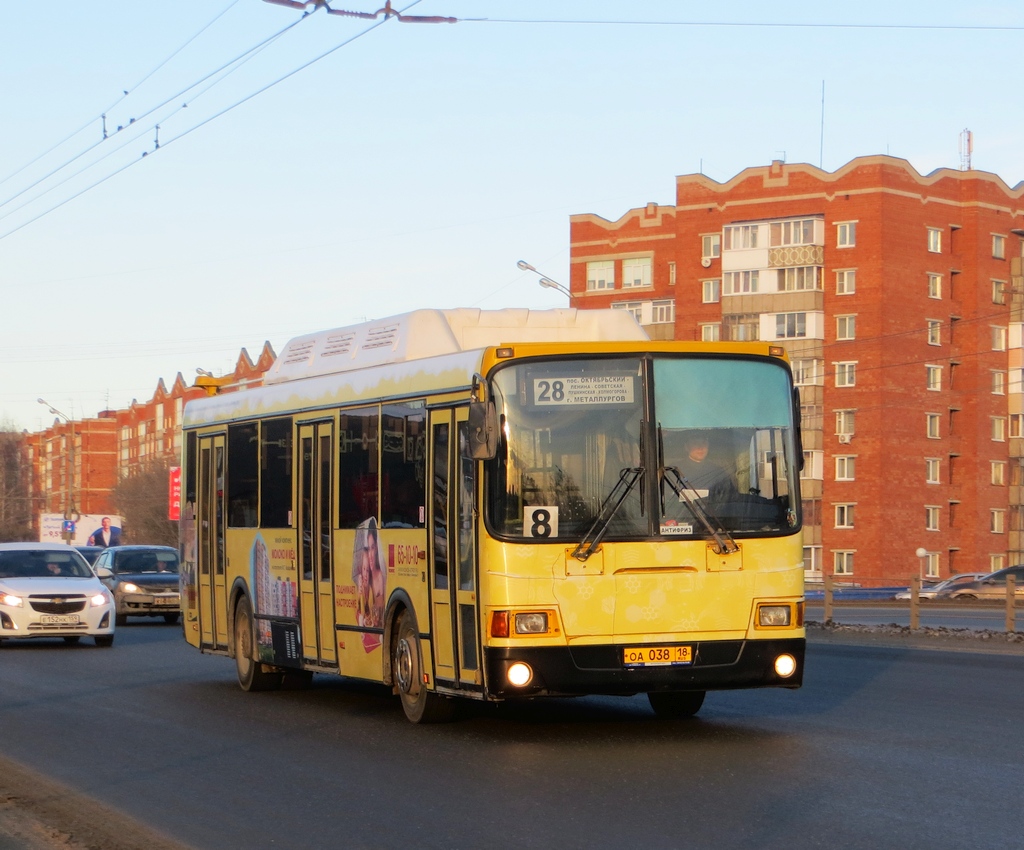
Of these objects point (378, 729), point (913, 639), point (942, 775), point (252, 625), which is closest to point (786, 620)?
point (942, 775)

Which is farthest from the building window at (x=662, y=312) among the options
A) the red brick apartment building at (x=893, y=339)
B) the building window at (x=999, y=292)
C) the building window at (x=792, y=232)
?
the building window at (x=999, y=292)

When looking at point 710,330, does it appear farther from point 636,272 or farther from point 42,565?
point 42,565

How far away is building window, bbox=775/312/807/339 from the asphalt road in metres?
67.1

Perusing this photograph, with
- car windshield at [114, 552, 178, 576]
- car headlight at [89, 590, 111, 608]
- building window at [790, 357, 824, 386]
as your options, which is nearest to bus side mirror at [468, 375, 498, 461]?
car headlight at [89, 590, 111, 608]

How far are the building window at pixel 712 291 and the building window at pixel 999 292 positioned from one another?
538 inches

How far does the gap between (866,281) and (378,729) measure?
235 ft

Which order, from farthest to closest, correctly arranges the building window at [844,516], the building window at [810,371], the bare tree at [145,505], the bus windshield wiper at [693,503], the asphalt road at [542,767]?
the bare tree at [145,505]
the building window at [810,371]
the building window at [844,516]
the bus windshield wiper at [693,503]
the asphalt road at [542,767]

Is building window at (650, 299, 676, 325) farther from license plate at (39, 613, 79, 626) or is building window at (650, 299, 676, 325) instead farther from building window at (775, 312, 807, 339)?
license plate at (39, 613, 79, 626)

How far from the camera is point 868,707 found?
1472 cm

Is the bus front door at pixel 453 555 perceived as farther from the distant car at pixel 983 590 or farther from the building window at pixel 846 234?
the building window at pixel 846 234

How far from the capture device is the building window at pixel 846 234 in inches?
3243

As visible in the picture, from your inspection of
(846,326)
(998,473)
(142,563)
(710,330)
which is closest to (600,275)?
(710,330)

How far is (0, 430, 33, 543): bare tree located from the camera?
142m

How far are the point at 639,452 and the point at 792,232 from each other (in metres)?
73.6
